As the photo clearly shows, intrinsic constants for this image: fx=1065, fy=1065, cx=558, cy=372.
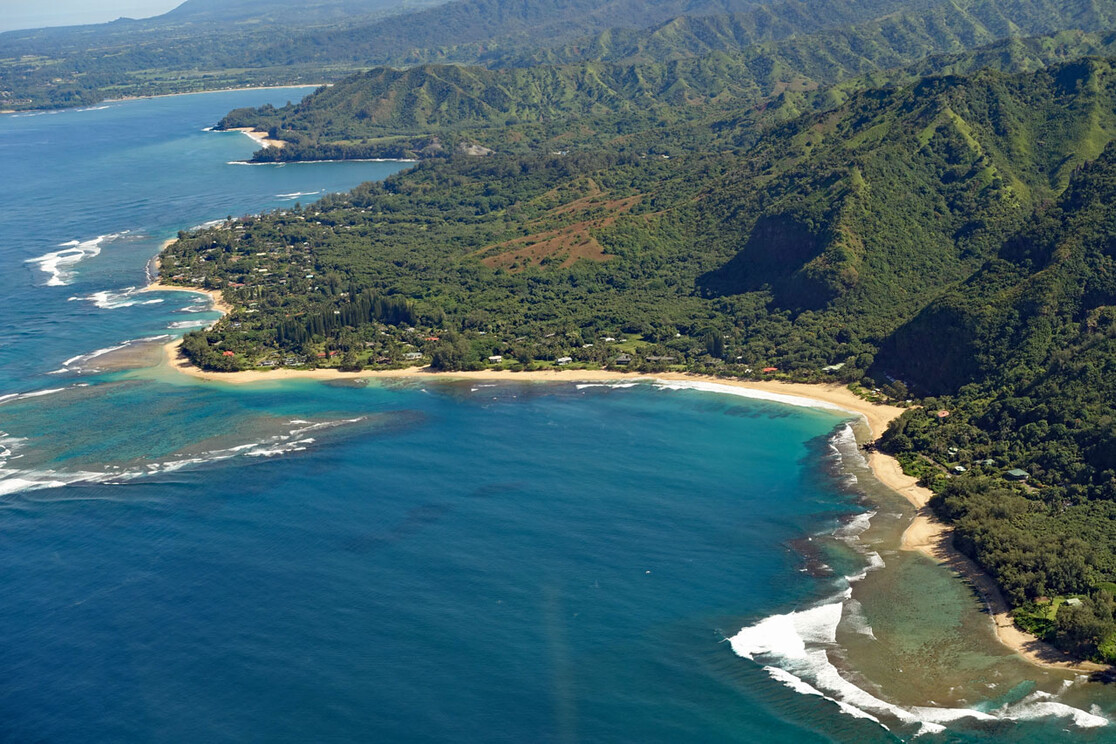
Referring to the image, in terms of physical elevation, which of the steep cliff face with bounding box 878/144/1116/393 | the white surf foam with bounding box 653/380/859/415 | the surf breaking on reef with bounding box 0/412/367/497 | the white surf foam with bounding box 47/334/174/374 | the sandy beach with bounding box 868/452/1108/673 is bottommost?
the sandy beach with bounding box 868/452/1108/673

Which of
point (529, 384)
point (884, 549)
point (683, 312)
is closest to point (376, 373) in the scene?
point (529, 384)

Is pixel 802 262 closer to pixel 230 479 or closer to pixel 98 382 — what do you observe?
pixel 230 479

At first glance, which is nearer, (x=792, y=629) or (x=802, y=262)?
(x=792, y=629)

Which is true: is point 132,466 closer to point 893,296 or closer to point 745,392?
point 745,392

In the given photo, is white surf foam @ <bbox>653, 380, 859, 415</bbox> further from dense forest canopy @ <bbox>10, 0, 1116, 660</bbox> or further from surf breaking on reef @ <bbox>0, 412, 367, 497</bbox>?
surf breaking on reef @ <bbox>0, 412, 367, 497</bbox>

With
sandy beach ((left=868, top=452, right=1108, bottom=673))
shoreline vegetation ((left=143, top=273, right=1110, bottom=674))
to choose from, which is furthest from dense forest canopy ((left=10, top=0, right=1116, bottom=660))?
shoreline vegetation ((left=143, top=273, right=1110, bottom=674))

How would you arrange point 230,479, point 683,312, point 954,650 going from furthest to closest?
point 683,312
point 230,479
point 954,650

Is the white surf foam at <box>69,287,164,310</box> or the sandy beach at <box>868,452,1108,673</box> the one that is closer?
the sandy beach at <box>868,452,1108,673</box>
